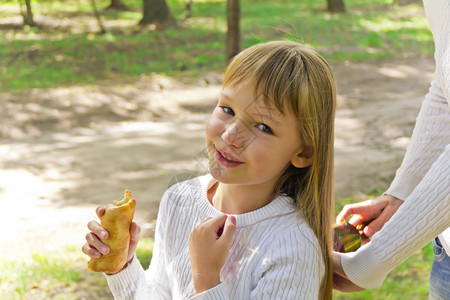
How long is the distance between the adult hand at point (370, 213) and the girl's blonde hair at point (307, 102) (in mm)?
311

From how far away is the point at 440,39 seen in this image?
181 centimetres

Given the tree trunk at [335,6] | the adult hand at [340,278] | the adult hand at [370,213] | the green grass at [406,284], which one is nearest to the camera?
the adult hand at [340,278]

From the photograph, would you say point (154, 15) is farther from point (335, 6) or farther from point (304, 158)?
point (304, 158)

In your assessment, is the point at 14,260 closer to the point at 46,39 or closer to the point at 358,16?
the point at 46,39

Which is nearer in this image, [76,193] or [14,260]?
[14,260]

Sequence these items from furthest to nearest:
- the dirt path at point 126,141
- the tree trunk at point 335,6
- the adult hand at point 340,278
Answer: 1. the tree trunk at point 335,6
2. the dirt path at point 126,141
3. the adult hand at point 340,278

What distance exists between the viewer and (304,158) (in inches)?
68.8

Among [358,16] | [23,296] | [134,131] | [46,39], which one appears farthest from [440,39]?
[358,16]

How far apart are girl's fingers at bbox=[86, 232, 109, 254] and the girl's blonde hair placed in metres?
0.53

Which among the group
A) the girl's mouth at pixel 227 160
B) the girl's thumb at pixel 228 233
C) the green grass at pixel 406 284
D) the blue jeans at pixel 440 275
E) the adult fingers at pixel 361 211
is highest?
the girl's mouth at pixel 227 160

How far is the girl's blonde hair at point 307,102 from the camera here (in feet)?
5.44

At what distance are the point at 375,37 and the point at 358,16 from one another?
3265 mm

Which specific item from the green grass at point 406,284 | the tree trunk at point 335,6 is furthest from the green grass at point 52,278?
the tree trunk at point 335,6

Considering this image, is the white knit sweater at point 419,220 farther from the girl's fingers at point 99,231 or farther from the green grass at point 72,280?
the green grass at point 72,280
